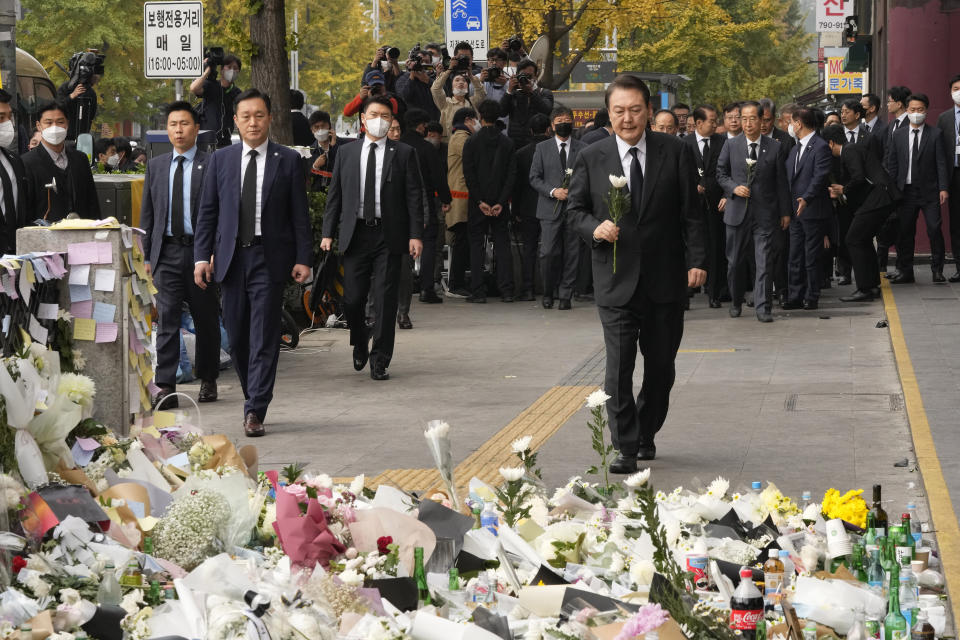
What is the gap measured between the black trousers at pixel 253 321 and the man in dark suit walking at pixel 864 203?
8.68m

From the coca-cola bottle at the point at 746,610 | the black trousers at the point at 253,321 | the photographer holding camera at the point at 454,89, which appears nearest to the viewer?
the coca-cola bottle at the point at 746,610

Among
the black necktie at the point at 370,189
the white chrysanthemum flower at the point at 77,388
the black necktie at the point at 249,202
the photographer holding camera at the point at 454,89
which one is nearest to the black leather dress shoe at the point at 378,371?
the black necktie at the point at 370,189

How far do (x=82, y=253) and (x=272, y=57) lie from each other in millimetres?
8908

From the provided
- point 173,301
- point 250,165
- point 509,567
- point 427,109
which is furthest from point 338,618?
point 427,109

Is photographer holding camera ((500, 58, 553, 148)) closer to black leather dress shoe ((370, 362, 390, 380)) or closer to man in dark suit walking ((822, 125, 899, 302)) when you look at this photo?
man in dark suit walking ((822, 125, 899, 302))

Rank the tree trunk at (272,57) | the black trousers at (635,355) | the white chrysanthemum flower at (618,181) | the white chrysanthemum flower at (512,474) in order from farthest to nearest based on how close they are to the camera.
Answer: the tree trunk at (272,57), the black trousers at (635,355), the white chrysanthemum flower at (618,181), the white chrysanthemum flower at (512,474)

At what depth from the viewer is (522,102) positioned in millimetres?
19844

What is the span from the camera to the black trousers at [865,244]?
16938mm

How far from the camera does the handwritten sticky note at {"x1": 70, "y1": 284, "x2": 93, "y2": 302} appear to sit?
24.8 feet

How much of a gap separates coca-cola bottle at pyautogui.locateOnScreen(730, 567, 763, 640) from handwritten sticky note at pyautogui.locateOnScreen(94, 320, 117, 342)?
400 cm

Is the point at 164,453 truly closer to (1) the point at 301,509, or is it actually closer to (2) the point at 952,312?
(1) the point at 301,509

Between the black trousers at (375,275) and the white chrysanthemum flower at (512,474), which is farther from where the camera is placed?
the black trousers at (375,275)

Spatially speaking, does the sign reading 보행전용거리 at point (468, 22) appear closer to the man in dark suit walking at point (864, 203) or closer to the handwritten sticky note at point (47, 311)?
the man in dark suit walking at point (864, 203)

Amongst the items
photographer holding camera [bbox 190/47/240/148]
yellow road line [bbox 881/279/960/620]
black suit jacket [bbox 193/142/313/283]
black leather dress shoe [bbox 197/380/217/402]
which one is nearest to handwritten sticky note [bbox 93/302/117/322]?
black suit jacket [bbox 193/142/313/283]
